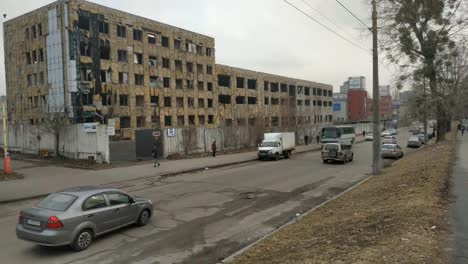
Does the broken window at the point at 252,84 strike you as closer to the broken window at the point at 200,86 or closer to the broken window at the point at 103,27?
the broken window at the point at 200,86

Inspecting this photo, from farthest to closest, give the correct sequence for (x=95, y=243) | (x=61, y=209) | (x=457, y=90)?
(x=457, y=90) → (x=95, y=243) → (x=61, y=209)

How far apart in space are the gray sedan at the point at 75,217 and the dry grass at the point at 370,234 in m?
3.89

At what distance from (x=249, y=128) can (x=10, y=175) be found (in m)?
25.8

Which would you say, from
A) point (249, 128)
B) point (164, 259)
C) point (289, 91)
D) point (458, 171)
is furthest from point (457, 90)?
point (289, 91)

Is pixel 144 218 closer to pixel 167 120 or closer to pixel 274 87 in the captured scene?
pixel 167 120

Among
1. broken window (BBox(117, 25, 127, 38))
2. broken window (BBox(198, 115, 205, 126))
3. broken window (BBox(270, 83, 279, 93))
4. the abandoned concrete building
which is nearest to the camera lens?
the abandoned concrete building

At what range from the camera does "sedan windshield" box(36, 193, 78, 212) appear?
8.22 metres

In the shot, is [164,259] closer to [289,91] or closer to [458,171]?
[458,171]

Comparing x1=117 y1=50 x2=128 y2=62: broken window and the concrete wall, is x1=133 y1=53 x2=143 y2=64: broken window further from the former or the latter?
the concrete wall

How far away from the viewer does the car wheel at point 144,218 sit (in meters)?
10.2

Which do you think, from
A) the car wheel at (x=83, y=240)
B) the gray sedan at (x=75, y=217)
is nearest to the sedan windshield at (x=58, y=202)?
the gray sedan at (x=75, y=217)

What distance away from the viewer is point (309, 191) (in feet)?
51.6

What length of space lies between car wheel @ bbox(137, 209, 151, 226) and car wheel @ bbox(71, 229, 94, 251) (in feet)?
5.67

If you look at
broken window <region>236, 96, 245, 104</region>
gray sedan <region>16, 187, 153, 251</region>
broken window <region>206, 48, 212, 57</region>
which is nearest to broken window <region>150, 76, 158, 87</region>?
broken window <region>206, 48, 212, 57</region>
